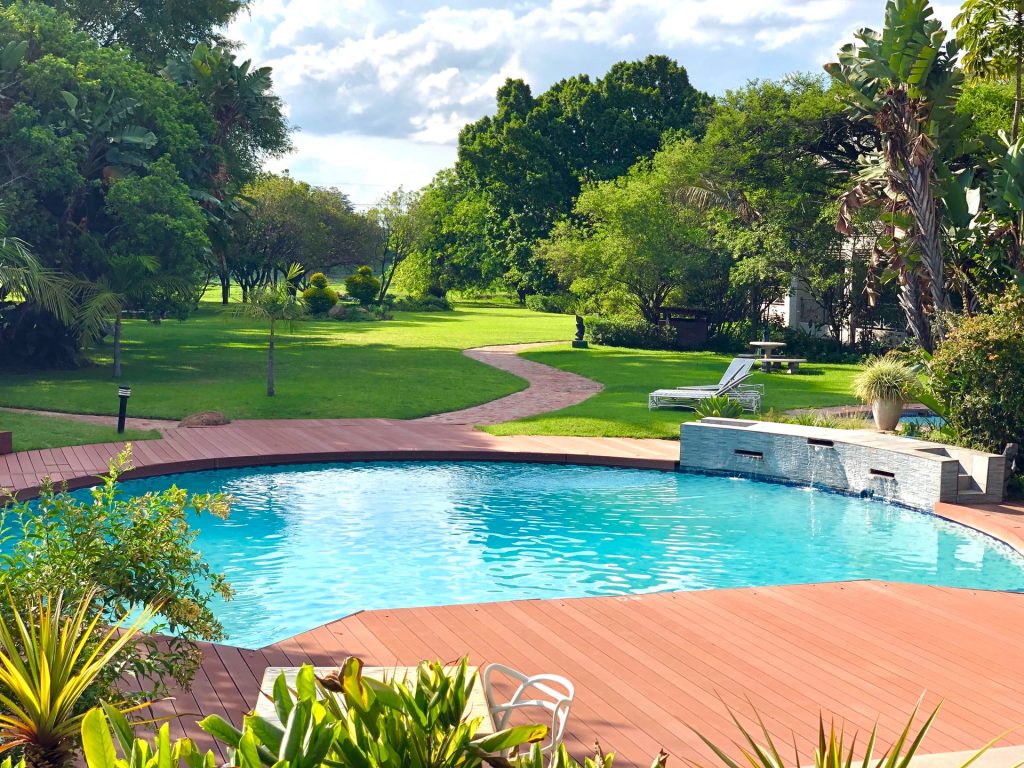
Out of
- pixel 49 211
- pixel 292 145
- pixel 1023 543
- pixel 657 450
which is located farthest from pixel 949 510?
pixel 292 145

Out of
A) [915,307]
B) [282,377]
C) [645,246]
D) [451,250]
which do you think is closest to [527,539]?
[915,307]

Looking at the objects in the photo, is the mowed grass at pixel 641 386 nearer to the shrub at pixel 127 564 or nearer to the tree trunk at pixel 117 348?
the tree trunk at pixel 117 348

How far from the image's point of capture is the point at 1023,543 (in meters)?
11.2

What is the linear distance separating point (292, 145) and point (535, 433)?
23.6 metres

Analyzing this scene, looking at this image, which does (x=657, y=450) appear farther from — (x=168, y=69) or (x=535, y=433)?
(x=168, y=69)

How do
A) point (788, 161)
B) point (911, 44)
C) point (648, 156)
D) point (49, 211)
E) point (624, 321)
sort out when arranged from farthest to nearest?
point (648, 156) < point (624, 321) < point (788, 161) < point (49, 211) < point (911, 44)

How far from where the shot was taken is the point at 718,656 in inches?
289

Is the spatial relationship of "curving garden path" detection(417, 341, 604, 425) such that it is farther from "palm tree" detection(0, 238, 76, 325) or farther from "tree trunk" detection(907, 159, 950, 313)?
"palm tree" detection(0, 238, 76, 325)

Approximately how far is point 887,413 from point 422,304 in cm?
5003

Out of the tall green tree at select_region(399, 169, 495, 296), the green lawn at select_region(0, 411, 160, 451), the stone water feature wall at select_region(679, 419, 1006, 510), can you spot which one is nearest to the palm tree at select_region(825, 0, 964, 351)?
the stone water feature wall at select_region(679, 419, 1006, 510)

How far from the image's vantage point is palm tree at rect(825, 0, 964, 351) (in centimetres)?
1614

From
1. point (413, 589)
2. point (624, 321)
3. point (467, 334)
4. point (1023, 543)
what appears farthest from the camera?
point (467, 334)

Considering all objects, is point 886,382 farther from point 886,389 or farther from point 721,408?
point 721,408

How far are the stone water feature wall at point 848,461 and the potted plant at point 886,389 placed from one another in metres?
2.13
